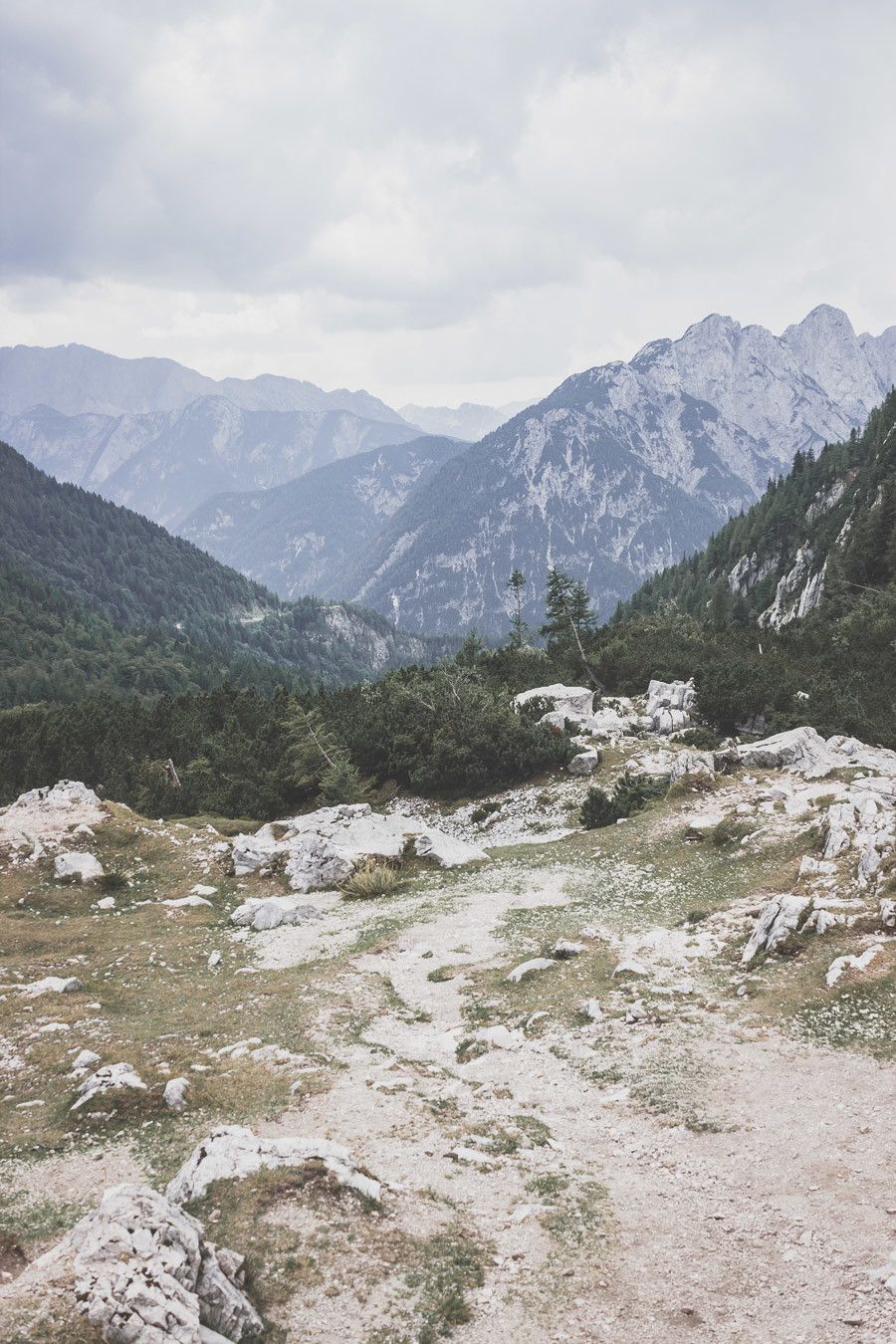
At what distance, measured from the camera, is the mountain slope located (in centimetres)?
10194

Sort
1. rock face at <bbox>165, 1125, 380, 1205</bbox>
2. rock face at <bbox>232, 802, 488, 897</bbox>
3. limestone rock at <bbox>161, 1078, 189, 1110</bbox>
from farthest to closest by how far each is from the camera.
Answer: rock face at <bbox>232, 802, 488, 897</bbox> → limestone rock at <bbox>161, 1078, 189, 1110</bbox> → rock face at <bbox>165, 1125, 380, 1205</bbox>

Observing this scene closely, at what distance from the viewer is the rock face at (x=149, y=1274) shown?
6.22 m

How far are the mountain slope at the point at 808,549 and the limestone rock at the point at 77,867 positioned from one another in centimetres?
9035

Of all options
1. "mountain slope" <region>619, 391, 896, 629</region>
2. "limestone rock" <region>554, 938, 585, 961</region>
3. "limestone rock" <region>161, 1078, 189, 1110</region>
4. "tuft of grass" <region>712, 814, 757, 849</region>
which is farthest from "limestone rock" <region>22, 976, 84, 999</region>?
"mountain slope" <region>619, 391, 896, 629</region>

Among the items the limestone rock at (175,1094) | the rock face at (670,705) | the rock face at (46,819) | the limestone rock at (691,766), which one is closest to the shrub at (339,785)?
the rock face at (46,819)

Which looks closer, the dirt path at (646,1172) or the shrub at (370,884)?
the dirt path at (646,1172)

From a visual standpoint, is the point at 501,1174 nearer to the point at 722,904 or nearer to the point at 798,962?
the point at 798,962

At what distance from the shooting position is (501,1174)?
9.74 meters

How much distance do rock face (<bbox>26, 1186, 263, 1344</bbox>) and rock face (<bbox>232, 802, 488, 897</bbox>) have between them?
2050 centimetres

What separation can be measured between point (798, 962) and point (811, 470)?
195265mm

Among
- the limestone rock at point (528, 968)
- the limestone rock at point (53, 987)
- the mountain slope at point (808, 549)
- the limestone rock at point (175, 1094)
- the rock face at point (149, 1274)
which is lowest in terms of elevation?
the limestone rock at point (528, 968)

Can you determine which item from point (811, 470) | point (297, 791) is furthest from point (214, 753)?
point (811, 470)

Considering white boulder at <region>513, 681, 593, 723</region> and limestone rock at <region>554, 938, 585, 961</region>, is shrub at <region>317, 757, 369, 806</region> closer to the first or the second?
white boulder at <region>513, 681, 593, 723</region>

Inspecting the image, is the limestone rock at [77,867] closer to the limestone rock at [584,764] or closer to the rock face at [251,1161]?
the rock face at [251,1161]
